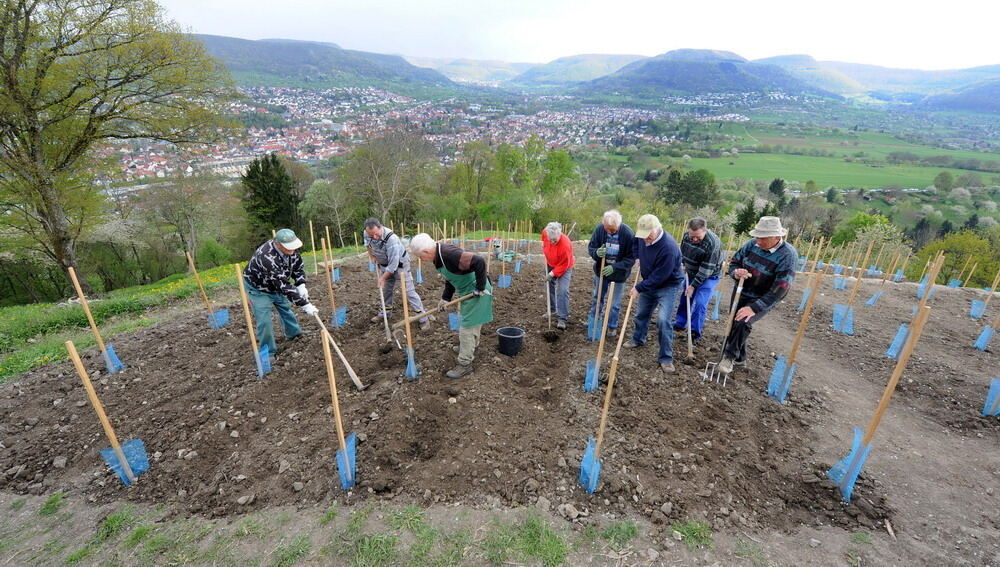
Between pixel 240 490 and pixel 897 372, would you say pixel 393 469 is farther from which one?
pixel 897 372

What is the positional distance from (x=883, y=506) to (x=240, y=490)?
212 inches

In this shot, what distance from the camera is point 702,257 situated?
5.42 m

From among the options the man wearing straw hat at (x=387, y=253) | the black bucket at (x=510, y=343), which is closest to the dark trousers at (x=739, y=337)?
the black bucket at (x=510, y=343)

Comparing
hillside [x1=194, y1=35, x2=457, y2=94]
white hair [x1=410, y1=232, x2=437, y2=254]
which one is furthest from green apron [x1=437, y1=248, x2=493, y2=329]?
hillside [x1=194, y1=35, x2=457, y2=94]

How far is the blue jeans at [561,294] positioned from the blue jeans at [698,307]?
5.34 feet

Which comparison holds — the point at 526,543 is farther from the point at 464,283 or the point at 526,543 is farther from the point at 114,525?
the point at 114,525

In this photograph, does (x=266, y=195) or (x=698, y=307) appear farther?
(x=266, y=195)

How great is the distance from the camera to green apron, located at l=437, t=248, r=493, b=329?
481 cm

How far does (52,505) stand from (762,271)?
7.20 metres

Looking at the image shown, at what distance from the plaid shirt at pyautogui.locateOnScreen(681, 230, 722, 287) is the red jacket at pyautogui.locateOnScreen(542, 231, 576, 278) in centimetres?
154

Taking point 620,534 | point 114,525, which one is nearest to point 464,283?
point 620,534

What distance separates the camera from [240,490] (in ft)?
11.4

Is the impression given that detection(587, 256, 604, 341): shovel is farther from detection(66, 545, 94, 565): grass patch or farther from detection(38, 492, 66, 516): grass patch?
detection(38, 492, 66, 516): grass patch

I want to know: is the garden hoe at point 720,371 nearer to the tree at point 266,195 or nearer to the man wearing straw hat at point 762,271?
the man wearing straw hat at point 762,271
